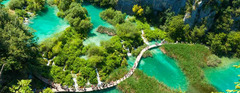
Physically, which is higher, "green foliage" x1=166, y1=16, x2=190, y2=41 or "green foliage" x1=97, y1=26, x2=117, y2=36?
"green foliage" x1=97, y1=26, x2=117, y2=36

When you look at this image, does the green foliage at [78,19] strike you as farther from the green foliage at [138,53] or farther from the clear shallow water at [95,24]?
the green foliage at [138,53]

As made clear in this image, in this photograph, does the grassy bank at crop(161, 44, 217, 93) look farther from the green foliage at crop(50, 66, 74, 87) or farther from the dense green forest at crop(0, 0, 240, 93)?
the green foliage at crop(50, 66, 74, 87)

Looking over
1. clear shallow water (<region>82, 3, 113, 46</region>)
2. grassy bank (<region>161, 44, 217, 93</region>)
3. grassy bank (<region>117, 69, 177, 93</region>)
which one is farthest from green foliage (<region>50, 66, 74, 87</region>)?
grassy bank (<region>161, 44, 217, 93</region>)

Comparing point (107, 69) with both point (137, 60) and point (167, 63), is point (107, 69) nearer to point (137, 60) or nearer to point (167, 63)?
point (137, 60)

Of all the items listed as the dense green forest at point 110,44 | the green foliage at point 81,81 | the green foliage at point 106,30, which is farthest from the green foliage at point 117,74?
the green foliage at point 106,30

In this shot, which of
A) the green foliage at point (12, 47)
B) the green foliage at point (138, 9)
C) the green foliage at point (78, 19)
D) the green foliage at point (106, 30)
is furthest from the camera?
the green foliage at point (138, 9)

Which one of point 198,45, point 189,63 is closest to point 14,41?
point 189,63

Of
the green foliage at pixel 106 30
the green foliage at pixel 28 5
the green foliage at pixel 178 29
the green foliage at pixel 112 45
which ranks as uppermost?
the green foliage at pixel 28 5
